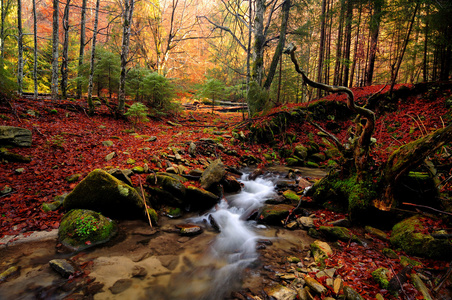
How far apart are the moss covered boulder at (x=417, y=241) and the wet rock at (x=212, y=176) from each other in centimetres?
404

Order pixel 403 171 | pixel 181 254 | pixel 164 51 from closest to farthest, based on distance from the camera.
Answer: pixel 403 171 → pixel 181 254 → pixel 164 51

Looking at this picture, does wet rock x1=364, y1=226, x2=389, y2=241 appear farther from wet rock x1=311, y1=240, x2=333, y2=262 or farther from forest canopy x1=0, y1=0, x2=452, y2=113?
forest canopy x1=0, y1=0, x2=452, y2=113

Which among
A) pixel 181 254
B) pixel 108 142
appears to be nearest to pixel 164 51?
pixel 108 142

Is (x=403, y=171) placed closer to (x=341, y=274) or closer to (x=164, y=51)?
(x=341, y=274)

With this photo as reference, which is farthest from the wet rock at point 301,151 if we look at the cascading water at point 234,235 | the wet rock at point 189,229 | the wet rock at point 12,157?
the wet rock at point 12,157

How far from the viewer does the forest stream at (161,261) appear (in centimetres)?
259

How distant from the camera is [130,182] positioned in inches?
186

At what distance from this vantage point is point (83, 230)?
3.43m

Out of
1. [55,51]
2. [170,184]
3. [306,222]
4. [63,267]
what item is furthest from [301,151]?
[55,51]

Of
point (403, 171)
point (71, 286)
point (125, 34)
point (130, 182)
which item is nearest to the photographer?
point (71, 286)

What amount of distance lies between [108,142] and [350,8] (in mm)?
14901

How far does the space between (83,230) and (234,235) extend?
2.97 m

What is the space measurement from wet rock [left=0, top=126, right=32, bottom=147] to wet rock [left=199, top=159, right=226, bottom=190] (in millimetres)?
4997

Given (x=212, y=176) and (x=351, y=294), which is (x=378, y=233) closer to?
(x=351, y=294)
